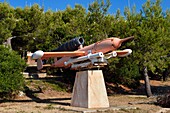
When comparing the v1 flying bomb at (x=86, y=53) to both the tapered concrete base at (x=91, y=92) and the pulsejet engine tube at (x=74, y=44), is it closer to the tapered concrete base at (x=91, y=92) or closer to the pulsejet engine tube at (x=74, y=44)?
the pulsejet engine tube at (x=74, y=44)

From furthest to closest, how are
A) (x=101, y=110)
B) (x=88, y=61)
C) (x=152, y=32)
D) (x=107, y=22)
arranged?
(x=107, y=22) → (x=152, y=32) → (x=88, y=61) → (x=101, y=110)

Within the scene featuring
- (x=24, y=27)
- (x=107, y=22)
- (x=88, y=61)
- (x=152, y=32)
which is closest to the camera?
(x=88, y=61)

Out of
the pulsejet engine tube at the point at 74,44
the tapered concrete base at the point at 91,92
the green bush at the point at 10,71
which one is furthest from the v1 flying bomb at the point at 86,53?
the green bush at the point at 10,71

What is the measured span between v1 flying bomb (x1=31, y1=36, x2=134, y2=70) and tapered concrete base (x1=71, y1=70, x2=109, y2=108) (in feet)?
1.73

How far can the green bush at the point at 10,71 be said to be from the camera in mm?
18000

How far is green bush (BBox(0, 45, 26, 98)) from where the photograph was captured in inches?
709

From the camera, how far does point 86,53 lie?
16.0 metres

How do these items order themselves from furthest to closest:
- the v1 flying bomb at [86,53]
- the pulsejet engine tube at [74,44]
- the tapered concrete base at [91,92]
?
the pulsejet engine tube at [74,44], the tapered concrete base at [91,92], the v1 flying bomb at [86,53]

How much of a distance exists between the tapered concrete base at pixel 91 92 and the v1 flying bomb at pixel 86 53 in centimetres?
53

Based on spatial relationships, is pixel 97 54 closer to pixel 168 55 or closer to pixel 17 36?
pixel 168 55

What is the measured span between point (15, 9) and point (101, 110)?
16032mm

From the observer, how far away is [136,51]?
20.7m

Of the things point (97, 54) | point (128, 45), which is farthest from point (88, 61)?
point (128, 45)

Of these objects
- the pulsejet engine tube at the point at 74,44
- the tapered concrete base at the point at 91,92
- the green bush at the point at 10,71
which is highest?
the pulsejet engine tube at the point at 74,44
